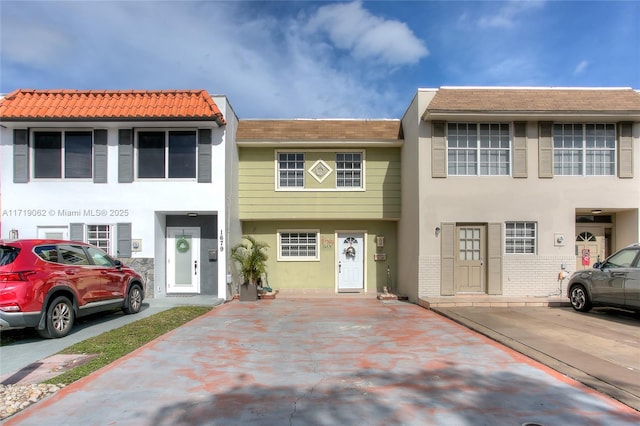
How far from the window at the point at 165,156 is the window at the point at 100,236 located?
1.98 m

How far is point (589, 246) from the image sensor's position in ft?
40.5

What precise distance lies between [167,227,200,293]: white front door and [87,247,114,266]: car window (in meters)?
3.58

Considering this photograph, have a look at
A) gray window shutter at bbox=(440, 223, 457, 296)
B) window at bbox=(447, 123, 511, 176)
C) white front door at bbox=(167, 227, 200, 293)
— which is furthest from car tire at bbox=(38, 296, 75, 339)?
window at bbox=(447, 123, 511, 176)

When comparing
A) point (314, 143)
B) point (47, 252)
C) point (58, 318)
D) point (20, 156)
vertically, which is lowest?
point (58, 318)

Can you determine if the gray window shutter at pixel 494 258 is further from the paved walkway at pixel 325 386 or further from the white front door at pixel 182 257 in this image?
the white front door at pixel 182 257

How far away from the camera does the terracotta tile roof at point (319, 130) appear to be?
42.5ft

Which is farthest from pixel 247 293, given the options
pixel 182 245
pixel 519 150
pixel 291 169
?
pixel 519 150

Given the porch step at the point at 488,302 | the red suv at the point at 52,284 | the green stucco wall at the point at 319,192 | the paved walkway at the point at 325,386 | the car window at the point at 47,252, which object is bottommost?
the porch step at the point at 488,302

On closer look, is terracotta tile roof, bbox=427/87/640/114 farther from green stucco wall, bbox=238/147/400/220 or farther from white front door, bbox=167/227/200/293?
white front door, bbox=167/227/200/293

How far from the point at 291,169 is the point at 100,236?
6.42 meters

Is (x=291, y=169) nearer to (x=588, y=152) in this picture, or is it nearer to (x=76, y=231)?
(x=76, y=231)

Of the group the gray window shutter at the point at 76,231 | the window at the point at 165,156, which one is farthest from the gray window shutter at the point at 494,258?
the gray window shutter at the point at 76,231

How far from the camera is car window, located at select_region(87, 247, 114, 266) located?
834cm

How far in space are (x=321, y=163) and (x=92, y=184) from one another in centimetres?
731
